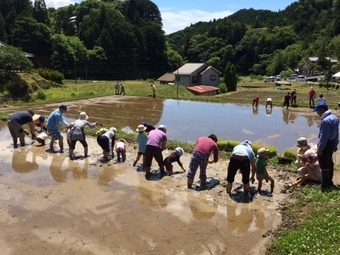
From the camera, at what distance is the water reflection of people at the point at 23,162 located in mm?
10359

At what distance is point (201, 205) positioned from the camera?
7.61 m

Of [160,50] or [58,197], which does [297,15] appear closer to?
[160,50]

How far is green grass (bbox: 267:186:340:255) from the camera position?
5305mm

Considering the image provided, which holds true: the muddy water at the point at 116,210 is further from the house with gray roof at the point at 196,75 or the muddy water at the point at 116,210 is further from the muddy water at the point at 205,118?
the house with gray roof at the point at 196,75

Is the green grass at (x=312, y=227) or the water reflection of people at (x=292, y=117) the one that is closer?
the green grass at (x=312, y=227)

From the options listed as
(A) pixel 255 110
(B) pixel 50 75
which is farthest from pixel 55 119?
(B) pixel 50 75

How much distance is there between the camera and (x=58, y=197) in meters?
8.07

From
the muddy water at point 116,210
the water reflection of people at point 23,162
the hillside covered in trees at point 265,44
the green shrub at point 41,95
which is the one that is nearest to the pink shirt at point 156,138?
the muddy water at point 116,210

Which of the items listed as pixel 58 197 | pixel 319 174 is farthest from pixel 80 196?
pixel 319 174

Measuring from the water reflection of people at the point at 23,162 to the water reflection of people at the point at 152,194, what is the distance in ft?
11.8

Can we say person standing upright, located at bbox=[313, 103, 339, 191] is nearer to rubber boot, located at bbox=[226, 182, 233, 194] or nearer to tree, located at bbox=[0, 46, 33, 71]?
rubber boot, located at bbox=[226, 182, 233, 194]

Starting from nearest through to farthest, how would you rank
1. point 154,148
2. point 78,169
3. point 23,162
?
point 154,148 < point 78,169 < point 23,162

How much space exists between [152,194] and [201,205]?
4.30 ft

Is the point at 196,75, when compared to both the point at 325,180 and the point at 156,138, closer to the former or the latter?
the point at 156,138
